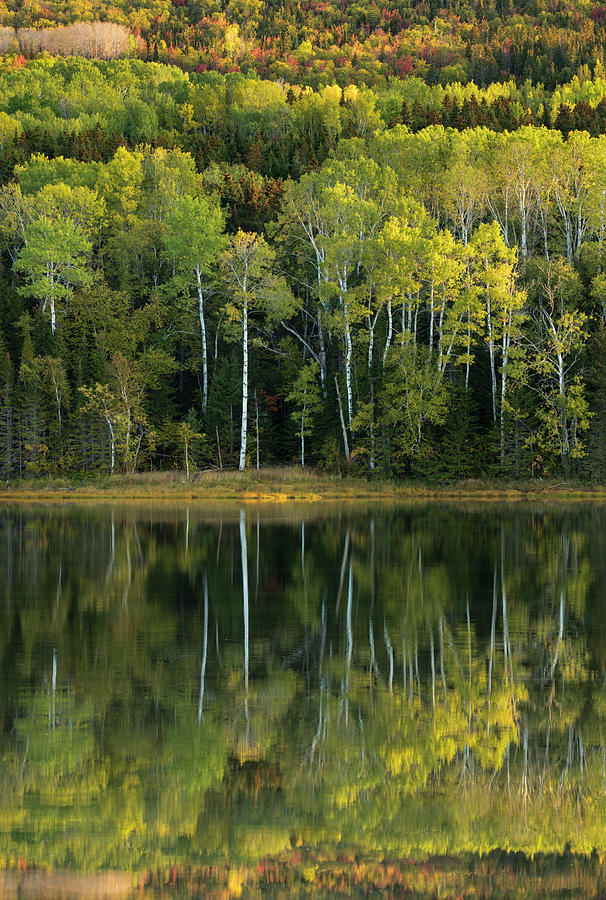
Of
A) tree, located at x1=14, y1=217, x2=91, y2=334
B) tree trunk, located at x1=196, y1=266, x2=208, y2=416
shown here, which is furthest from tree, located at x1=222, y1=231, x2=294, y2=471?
tree, located at x1=14, y1=217, x2=91, y2=334

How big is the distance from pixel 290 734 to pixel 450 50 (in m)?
179

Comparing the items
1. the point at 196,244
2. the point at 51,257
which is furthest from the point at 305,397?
the point at 51,257

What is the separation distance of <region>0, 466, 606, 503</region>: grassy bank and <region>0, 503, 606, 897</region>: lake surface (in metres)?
36.4

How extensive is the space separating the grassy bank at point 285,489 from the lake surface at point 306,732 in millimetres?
36354

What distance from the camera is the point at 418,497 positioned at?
65.4m

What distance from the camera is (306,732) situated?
13.0 m

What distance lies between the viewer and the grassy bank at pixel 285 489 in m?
64.4

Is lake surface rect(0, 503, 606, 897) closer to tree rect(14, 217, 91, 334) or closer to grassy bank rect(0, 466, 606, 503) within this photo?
grassy bank rect(0, 466, 606, 503)

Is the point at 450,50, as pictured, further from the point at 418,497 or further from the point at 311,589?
the point at 311,589

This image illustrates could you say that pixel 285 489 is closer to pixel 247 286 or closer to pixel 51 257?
pixel 247 286

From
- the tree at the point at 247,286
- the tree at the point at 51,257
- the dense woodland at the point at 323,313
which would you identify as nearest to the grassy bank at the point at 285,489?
the dense woodland at the point at 323,313

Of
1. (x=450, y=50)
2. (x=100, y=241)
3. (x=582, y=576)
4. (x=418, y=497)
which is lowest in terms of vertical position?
(x=418, y=497)

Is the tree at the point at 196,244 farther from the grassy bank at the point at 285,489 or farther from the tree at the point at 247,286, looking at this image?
the grassy bank at the point at 285,489

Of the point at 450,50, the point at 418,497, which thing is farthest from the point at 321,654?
the point at 450,50
